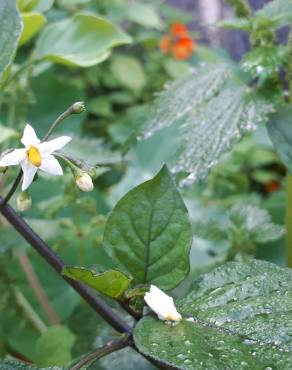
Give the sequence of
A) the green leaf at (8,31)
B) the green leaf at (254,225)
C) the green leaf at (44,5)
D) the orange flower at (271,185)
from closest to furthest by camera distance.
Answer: the green leaf at (8,31)
the green leaf at (254,225)
the green leaf at (44,5)
the orange flower at (271,185)

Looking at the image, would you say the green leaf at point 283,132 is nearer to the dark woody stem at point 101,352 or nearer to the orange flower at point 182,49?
the dark woody stem at point 101,352

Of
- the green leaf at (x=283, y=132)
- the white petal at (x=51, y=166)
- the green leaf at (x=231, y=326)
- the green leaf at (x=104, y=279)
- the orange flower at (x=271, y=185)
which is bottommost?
the green leaf at (x=231, y=326)

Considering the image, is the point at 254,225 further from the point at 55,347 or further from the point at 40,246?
the point at 40,246

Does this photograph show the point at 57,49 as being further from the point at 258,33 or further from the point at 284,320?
the point at 284,320

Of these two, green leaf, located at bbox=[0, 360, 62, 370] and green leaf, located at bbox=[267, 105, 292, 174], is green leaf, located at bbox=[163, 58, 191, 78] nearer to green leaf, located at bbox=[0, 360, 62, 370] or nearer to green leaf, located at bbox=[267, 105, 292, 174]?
green leaf, located at bbox=[267, 105, 292, 174]

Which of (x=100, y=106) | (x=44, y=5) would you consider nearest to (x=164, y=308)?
(x=44, y=5)

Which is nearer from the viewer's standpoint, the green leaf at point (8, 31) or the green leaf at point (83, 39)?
the green leaf at point (8, 31)

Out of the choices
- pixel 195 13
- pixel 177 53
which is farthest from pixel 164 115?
pixel 195 13

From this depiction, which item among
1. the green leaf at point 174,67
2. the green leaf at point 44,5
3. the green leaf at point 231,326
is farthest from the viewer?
the green leaf at point 174,67

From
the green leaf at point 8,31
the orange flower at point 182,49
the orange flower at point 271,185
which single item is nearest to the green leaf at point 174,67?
the orange flower at point 182,49
